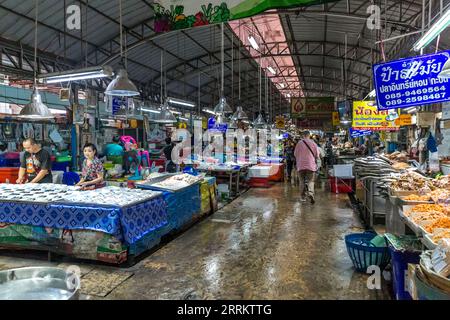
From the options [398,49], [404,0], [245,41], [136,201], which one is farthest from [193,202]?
[245,41]

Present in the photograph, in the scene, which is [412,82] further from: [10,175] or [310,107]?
[310,107]

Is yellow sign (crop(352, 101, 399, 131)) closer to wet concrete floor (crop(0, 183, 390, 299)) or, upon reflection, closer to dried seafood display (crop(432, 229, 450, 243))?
wet concrete floor (crop(0, 183, 390, 299))

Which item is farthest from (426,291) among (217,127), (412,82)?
(217,127)

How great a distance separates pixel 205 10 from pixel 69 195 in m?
3.21

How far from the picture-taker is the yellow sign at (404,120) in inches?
430

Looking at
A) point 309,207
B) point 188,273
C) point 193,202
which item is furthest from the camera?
point 309,207

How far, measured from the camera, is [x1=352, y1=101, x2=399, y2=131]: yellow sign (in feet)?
36.2

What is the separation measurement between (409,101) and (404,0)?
19.9ft

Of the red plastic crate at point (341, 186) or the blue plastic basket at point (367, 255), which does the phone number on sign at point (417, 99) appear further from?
the red plastic crate at point (341, 186)

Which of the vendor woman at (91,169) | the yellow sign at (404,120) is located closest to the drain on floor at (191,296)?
the vendor woman at (91,169)

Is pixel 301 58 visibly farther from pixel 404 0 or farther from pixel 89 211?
pixel 89 211

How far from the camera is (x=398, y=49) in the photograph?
11945 mm

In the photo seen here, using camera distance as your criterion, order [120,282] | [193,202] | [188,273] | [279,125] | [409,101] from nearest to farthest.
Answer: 1. [120,282]
2. [188,273]
3. [409,101]
4. [193,202]
5. [279,125]

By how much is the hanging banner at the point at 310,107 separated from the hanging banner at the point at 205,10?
1222 cm
